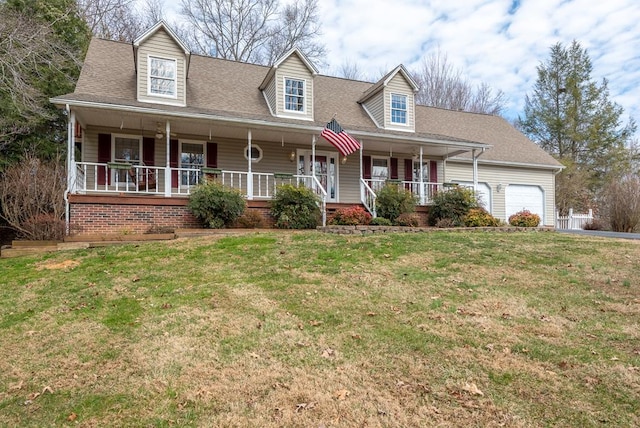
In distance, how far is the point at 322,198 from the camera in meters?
12.4

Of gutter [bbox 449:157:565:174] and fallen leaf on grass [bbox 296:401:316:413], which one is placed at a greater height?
gutter [bbox 449:157:565:174]

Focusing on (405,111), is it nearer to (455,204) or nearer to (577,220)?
(455,204)

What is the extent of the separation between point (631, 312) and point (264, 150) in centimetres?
1150

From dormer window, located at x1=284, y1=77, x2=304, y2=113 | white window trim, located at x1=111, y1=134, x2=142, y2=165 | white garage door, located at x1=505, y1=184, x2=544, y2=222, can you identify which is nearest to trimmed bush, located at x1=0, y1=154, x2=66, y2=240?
white window trim, located at x1=111, y1=134, x2=142, y2=165

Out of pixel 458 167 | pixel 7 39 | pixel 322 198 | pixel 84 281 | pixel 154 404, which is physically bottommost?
pixel 154 404

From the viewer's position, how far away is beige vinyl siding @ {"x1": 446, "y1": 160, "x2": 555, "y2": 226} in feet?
59.0

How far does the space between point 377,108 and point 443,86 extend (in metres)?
18.4

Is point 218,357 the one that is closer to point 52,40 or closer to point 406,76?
point 52,40

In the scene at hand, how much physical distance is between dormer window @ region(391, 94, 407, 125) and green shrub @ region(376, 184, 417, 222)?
4.07 m

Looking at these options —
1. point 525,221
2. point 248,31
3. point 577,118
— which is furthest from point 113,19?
point 577,118

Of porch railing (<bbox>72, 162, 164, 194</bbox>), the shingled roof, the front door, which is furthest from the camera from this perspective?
the front door

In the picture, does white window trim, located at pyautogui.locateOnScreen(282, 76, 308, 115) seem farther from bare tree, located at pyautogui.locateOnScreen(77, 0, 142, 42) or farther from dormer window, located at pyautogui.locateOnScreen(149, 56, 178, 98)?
bare tree, located at pyautogui.locateOnScreen(77, 0, 142, 42)

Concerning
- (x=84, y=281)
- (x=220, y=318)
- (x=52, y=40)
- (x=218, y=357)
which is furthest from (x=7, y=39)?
(x=218, y=357)

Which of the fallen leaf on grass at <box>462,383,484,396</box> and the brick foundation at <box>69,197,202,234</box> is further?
the brick foundation at <box>69,197,202,234</box>
